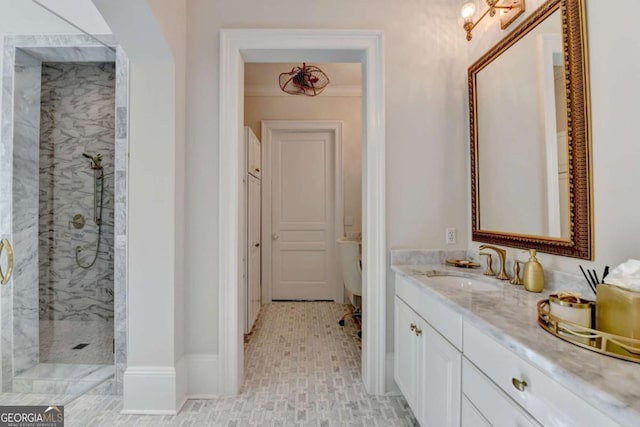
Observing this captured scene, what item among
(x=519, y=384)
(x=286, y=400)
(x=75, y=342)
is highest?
(x=519, y=384)

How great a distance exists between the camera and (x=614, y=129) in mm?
1030

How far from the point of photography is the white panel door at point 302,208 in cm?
387

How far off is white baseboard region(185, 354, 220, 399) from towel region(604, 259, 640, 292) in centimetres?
196

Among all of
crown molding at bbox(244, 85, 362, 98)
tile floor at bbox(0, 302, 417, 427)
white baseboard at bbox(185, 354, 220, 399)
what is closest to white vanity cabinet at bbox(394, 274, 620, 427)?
tile floor at bbox(0, 302, 417, 427)

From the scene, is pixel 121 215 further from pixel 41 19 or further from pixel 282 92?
pixel 282 92

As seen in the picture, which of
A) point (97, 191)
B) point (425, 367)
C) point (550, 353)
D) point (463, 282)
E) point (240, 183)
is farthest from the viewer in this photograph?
point (97, 191)

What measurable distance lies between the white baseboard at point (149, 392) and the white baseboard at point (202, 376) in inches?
5.9

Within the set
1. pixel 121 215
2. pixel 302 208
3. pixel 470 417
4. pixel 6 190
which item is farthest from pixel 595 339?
pixel 302 208

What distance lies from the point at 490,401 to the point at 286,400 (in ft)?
4.23

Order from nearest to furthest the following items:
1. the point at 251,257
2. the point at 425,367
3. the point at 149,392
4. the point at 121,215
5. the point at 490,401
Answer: the point at 490,401 → the point at 425,367 → the point at 149,392 → the point at 121,215 → the point at 251,257

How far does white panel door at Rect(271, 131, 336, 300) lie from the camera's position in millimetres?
3869

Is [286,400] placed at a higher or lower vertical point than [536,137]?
lower

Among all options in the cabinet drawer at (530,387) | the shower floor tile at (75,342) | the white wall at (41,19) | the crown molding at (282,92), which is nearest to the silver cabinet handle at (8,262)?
the shower floor tile at (75,342)

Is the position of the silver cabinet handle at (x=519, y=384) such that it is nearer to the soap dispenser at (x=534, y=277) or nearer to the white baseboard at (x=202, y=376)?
the soap dispenser at (x=534, y=277)
